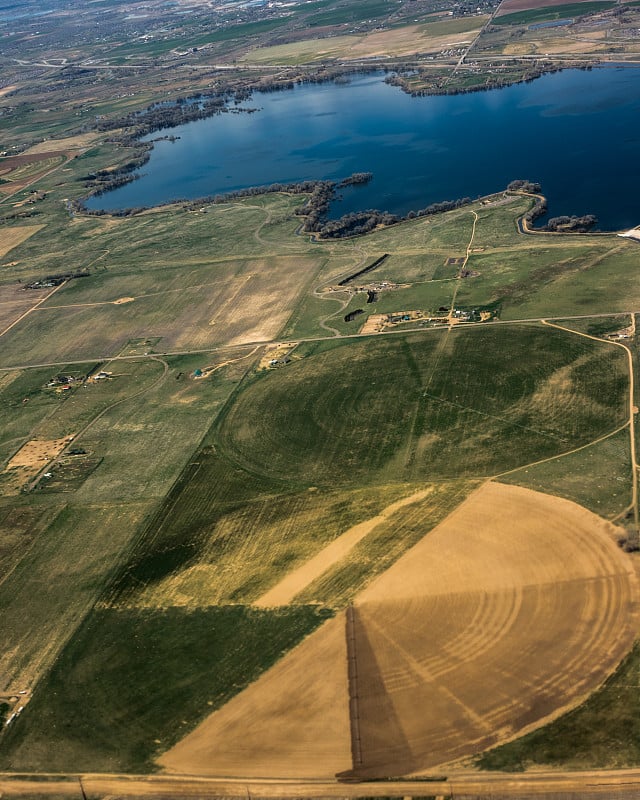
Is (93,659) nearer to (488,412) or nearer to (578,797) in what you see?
(578,797)

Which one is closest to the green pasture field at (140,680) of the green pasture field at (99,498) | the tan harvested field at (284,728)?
the tan harvested field at (284,728)

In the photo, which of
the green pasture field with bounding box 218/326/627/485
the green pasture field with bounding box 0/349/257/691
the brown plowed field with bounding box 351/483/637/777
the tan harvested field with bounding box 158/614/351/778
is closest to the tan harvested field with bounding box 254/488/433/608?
the brown plowed field with bounding box 351/483/637/777

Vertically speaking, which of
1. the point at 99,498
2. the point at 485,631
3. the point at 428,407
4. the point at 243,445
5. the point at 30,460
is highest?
the point at 30,460

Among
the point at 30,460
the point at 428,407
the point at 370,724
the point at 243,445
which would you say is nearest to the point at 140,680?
the point at 370,724

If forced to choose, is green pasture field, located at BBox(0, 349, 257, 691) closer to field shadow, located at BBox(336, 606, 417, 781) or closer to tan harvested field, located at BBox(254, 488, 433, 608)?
tan harvested field, located at BBox(254, 488, 433, 608)

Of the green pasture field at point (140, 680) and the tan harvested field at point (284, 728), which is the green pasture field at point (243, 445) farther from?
the tan harvested field at point (284, 728)

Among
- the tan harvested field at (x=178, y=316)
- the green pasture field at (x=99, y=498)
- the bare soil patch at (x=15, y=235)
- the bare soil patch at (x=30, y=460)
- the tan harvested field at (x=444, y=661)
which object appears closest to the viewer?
the tan harvested field at (x=444, y=661)

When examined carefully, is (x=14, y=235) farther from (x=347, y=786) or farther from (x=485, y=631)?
(x=347, y=786)

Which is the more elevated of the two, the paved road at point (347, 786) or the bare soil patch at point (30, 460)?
the bare soil patch at point (30, 460)
